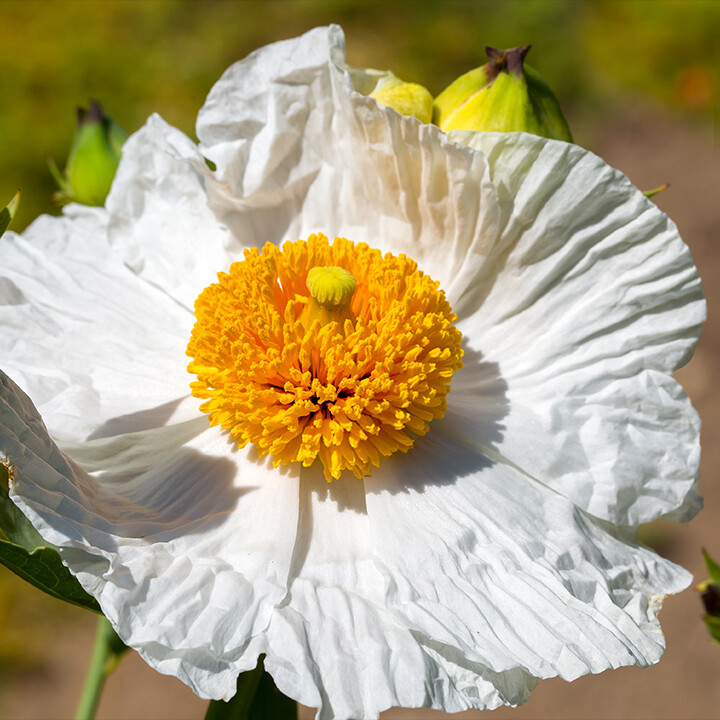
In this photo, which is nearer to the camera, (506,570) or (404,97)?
(506,570)

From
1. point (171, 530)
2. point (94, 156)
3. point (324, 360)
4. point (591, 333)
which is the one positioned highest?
point (94, 156)

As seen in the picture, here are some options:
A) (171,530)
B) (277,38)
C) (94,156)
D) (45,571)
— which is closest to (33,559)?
(45,571)

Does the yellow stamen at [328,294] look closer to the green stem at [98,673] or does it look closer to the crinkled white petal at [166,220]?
the crinkled white petal at [166,220]

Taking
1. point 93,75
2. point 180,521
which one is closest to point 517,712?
point 180,521

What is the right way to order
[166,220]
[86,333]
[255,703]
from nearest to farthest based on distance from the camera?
[255,703] < [86,333] < [166,220]

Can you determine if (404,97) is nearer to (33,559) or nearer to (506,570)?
(506,570)

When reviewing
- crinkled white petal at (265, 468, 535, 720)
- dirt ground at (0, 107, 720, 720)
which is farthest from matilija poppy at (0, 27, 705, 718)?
dirt ground at (0, 107, 720, 720)

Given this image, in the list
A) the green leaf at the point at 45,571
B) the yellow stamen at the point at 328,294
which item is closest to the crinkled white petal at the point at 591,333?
the yellow stamen at the point at 328,294
